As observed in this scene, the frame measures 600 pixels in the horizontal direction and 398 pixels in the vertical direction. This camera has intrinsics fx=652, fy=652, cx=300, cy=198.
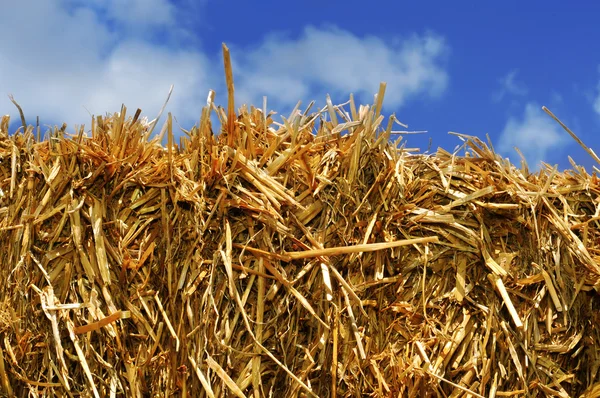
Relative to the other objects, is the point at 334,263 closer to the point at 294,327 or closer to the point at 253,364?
the point at 294,327

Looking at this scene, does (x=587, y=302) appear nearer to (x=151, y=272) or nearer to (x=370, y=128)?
(x=370, y=128)

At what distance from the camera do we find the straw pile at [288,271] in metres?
2.18

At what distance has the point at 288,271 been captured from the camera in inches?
86.7

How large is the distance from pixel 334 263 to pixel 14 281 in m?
1.16

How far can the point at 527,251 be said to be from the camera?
2348mm

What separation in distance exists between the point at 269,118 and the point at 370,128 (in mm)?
373

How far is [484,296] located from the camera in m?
2.29

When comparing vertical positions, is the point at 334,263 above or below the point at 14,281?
above

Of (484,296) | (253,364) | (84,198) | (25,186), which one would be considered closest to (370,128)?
(484,296)

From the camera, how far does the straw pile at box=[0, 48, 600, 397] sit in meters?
2.18

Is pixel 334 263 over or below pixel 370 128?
below

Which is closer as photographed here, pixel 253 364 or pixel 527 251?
pixel 253 364

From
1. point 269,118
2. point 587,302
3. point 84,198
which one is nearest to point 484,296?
point 587,302

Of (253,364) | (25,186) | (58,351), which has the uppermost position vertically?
(25,186)
